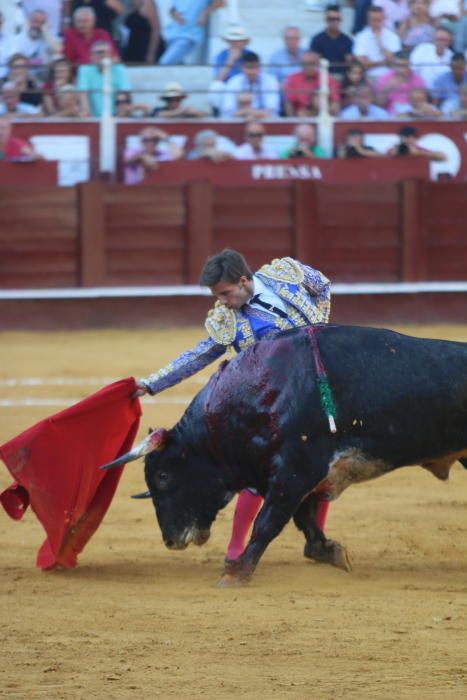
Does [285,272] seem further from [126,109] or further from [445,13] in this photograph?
[445,13]

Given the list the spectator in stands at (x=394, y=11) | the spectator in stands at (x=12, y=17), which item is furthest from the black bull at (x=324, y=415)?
the spectator in stands at (x=394, y=11)

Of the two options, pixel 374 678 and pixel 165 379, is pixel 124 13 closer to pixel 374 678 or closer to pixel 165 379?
pixel 165 379

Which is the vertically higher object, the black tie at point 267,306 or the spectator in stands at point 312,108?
the black tie at point 267,306

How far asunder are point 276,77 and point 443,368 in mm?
6724

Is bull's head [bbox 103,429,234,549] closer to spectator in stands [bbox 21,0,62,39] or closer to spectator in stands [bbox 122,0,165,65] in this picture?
spectator in stands [bbox 21,0,62,39]

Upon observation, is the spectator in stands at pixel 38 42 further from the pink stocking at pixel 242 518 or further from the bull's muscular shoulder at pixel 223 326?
the pink stocking at pixel 242 518

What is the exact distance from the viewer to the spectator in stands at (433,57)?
10844mm

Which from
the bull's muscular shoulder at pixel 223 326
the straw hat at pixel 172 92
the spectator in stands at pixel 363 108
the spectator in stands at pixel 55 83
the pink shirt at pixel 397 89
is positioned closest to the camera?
the bull's muscular shoulder at pixel 223 326

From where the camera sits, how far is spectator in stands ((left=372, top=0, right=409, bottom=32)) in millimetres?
11445

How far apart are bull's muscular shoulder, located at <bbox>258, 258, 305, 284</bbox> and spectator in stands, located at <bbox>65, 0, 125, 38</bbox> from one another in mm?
6767

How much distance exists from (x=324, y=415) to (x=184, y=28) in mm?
7774

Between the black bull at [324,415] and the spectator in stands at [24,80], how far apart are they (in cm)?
616

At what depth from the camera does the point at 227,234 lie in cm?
1067

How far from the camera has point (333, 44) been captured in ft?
35.6
